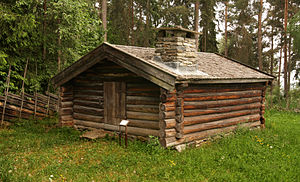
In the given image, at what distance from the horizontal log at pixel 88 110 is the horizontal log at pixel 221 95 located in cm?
369

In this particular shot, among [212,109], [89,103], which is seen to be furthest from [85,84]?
[212,109]

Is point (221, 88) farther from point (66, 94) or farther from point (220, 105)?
point (66, 94)

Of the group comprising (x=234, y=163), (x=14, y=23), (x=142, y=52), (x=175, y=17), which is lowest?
(x=234, y=163)

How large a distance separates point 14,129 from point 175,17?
1650cm

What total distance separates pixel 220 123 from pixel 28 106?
28.9ft

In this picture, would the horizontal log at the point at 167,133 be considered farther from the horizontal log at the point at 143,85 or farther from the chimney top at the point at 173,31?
the chimney top at the point at 173,31

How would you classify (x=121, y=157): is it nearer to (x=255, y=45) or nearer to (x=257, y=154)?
(x=257, y=154)

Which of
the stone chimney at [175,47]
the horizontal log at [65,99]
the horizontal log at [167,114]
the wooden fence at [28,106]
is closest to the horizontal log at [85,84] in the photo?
the horizontal log at [65,99]

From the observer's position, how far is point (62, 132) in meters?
10.9

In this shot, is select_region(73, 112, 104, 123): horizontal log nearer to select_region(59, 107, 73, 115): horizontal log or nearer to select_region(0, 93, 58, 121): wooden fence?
select_region(59, 107, 73, 115): horizontal log

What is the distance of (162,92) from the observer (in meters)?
8.22

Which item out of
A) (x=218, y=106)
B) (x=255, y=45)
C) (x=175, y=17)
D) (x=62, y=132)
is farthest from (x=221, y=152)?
(x=255, y=45)

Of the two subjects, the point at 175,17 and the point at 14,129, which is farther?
the point at 175,17

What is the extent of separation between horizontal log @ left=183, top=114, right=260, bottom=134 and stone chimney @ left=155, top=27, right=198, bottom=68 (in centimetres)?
214
